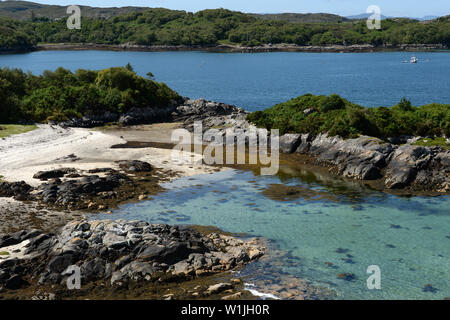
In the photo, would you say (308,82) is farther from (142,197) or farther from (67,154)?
(142,197)

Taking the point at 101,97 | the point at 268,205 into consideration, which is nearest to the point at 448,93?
the point at 101,97

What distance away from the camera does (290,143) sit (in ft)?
200

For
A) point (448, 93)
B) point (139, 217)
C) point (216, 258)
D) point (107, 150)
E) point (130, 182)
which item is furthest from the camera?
point (448, 93)

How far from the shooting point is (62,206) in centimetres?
4128

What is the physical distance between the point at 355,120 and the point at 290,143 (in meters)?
8.88

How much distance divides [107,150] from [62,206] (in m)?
20.1

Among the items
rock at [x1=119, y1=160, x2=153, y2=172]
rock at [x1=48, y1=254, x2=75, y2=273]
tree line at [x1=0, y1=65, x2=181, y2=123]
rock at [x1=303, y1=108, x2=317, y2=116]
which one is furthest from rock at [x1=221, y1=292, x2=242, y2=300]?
tree line at [x1=0, y1=65, x2=181, y2=123]

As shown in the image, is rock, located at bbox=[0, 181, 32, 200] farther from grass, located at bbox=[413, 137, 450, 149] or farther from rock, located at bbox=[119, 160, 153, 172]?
grass, located at bbox=[413, 137, 450, 149]

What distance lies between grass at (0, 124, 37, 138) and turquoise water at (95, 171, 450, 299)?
2936 cm

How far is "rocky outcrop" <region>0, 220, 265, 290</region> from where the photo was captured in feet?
93.1

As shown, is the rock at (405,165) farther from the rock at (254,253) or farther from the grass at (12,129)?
the grass at (12,129)

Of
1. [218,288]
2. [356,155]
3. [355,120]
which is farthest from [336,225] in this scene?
[355,120]
